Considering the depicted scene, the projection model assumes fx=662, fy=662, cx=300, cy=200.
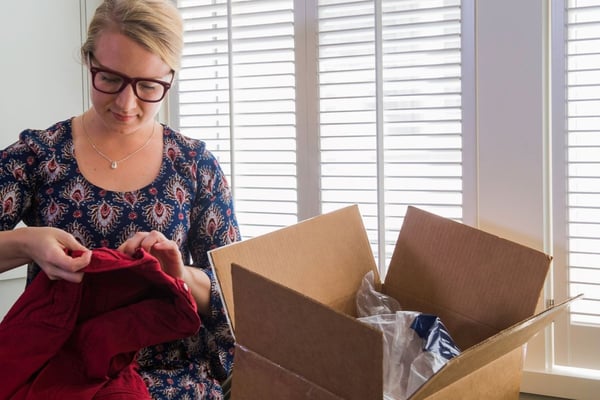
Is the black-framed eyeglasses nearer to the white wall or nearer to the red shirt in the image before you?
the red shirt

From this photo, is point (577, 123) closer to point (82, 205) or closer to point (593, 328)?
point (593, 328)

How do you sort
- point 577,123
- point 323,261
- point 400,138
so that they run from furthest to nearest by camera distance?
point 400,138 < point 577,123 < point 323,261

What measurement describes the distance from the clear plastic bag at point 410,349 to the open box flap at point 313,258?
0.10 m

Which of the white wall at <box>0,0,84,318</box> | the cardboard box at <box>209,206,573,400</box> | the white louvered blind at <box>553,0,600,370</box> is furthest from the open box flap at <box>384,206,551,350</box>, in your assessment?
the white wall at <box>0,0,84,318</box>

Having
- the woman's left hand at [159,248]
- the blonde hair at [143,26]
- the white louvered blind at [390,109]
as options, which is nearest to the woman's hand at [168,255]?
the woman's left hand at [159,248]

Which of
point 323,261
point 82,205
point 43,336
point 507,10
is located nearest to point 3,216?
point 82,205

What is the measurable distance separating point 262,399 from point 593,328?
27.8 inches

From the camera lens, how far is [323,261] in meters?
1.14

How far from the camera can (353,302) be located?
1.19m

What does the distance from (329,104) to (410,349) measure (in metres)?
0.63

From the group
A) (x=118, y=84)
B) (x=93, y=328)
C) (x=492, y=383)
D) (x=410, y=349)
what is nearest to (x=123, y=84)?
(x=118, y=84)

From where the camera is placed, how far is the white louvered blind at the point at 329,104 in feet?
4.42

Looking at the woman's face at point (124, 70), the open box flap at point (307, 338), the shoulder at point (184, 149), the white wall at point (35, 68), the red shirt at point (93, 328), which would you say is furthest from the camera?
the white wall at point (35, 68)

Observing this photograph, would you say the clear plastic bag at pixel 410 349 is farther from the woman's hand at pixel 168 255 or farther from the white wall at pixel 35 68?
the white wall at pixel 35 68
